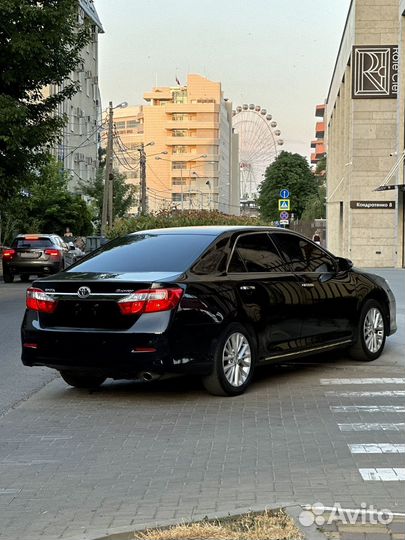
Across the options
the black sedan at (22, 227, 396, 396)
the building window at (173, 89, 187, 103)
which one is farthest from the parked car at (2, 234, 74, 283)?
the building window at (173, 89, 187, 103)

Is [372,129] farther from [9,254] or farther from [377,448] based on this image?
[377,448]

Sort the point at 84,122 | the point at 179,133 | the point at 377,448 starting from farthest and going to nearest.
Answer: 1. the point at 179,133
2. the point at 84,122
3. the point at 377,448

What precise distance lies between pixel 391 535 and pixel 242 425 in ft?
10.2

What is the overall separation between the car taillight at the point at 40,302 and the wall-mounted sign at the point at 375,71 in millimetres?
42606

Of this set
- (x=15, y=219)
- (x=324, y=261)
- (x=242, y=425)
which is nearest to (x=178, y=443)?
(x=242, y=425)

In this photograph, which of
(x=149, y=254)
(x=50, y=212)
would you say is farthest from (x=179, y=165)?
(x=149, y=254)

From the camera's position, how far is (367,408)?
27.5 ft

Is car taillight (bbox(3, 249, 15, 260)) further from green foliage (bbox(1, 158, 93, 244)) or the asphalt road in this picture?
the asphalt road

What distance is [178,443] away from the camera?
707cm

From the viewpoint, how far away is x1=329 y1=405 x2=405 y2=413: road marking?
8281 millimetres

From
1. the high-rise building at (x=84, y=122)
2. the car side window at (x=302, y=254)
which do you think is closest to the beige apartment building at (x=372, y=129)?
the high-rise building at (x=84, y=122)

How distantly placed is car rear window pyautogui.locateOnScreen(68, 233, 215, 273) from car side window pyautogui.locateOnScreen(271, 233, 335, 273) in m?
1.12

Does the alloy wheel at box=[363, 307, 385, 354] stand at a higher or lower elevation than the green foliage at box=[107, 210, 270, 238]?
lower

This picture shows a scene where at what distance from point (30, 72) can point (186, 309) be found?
68.0 ft
